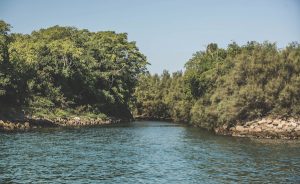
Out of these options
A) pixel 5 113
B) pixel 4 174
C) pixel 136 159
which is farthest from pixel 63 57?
pixel 4 174

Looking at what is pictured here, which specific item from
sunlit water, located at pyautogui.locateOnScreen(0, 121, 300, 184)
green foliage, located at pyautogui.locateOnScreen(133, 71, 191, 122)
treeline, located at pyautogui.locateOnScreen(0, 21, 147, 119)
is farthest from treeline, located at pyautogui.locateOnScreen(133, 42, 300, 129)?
green foliage, located at pyautogui.locateOnScreen(133, 71, 191, 122)

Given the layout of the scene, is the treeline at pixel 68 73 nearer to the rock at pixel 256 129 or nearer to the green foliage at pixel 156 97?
the green foliage at pixel 156 97

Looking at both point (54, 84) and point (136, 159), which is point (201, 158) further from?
point (54, 84)

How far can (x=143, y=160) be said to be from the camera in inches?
1720

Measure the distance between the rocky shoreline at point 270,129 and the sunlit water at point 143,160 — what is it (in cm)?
604

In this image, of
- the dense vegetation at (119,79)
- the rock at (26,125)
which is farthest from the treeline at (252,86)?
the rock at (26,125)

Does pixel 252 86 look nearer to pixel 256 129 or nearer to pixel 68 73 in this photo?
pixel 256 129

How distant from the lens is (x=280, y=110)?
69.6 meters

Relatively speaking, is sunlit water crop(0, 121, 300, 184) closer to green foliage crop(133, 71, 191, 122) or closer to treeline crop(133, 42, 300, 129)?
treeline crop(133, 42, 300, 129)

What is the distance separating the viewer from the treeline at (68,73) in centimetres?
8006

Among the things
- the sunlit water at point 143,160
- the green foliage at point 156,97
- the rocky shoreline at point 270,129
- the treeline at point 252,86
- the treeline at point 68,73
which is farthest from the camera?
the green foliage at point 156,97

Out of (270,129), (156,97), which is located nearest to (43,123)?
Result: (270,129)

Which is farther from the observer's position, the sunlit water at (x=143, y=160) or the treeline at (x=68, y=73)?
the treeline at (x=68, y=73)

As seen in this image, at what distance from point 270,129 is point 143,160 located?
3261cm
